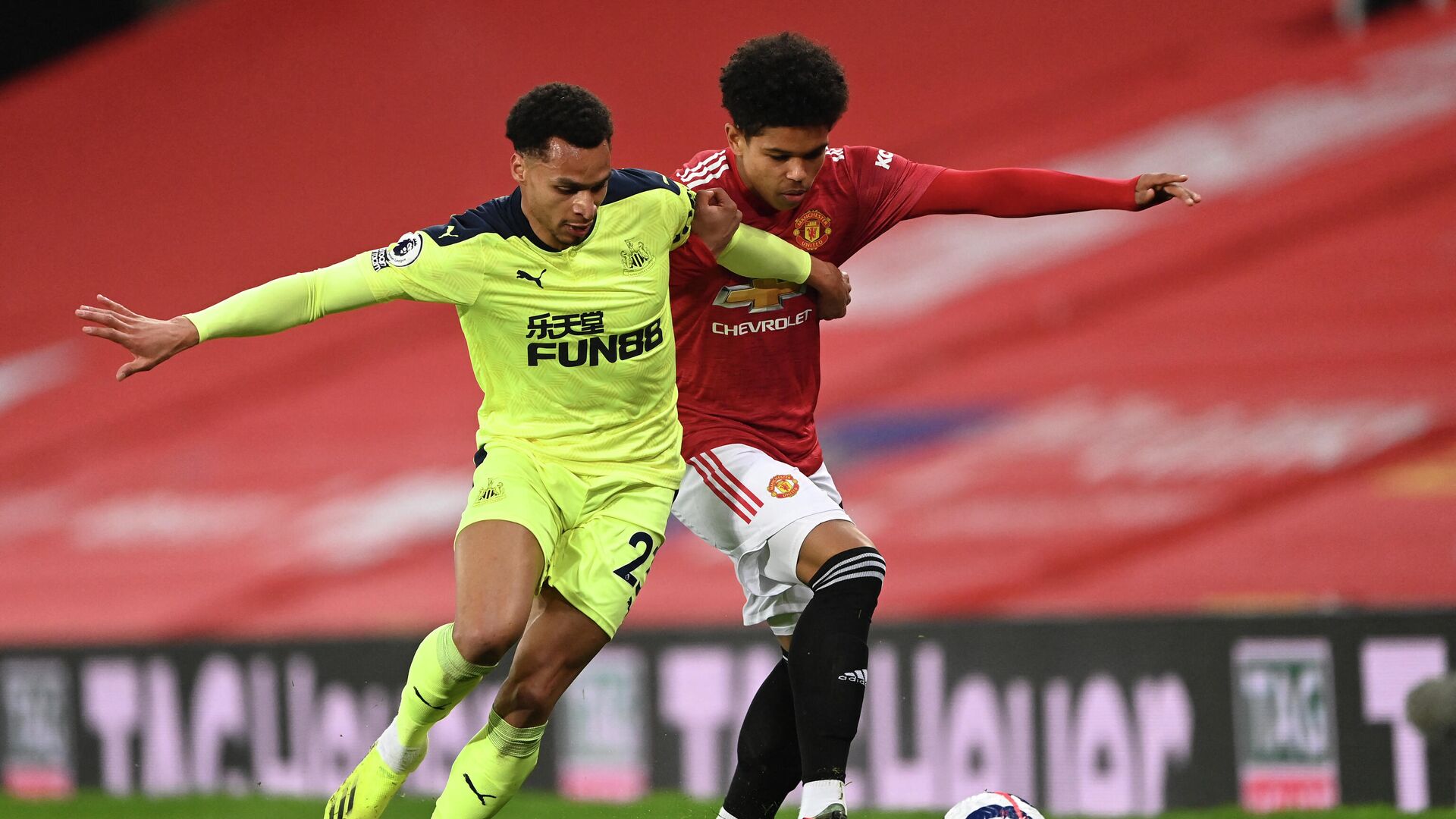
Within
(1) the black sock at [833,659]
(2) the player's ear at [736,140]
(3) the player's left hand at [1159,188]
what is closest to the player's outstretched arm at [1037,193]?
(3) the player's left hand at [1159,188]

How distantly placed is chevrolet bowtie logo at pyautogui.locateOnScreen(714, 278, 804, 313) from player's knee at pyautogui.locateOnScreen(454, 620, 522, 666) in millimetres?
1031

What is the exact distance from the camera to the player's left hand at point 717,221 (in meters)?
4.03

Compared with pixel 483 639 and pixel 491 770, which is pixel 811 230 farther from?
pixel 491 770

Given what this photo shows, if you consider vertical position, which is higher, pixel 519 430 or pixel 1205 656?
pixel 519 430

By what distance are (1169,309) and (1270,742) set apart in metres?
4.07

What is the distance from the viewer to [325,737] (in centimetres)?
759

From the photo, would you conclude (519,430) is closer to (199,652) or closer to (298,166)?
(199,652)

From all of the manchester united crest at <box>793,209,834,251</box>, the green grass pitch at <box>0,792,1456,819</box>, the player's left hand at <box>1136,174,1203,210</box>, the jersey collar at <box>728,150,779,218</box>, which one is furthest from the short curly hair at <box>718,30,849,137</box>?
the green grass pitch at <box>0,792,1456,819</box>

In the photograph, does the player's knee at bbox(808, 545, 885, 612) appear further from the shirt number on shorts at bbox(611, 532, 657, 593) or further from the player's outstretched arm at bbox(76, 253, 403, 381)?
the player's outstretched arm at bbox(76, 253, 403, 381)

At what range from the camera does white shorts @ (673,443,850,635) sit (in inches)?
160

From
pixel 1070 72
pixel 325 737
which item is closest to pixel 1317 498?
pixel 1070 72

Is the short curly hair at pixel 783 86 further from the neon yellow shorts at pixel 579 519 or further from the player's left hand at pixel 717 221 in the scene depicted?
the neon yellow shorts at pixel 579 519

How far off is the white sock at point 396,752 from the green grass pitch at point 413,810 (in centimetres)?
154

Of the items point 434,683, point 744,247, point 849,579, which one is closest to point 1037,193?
point 744,247
